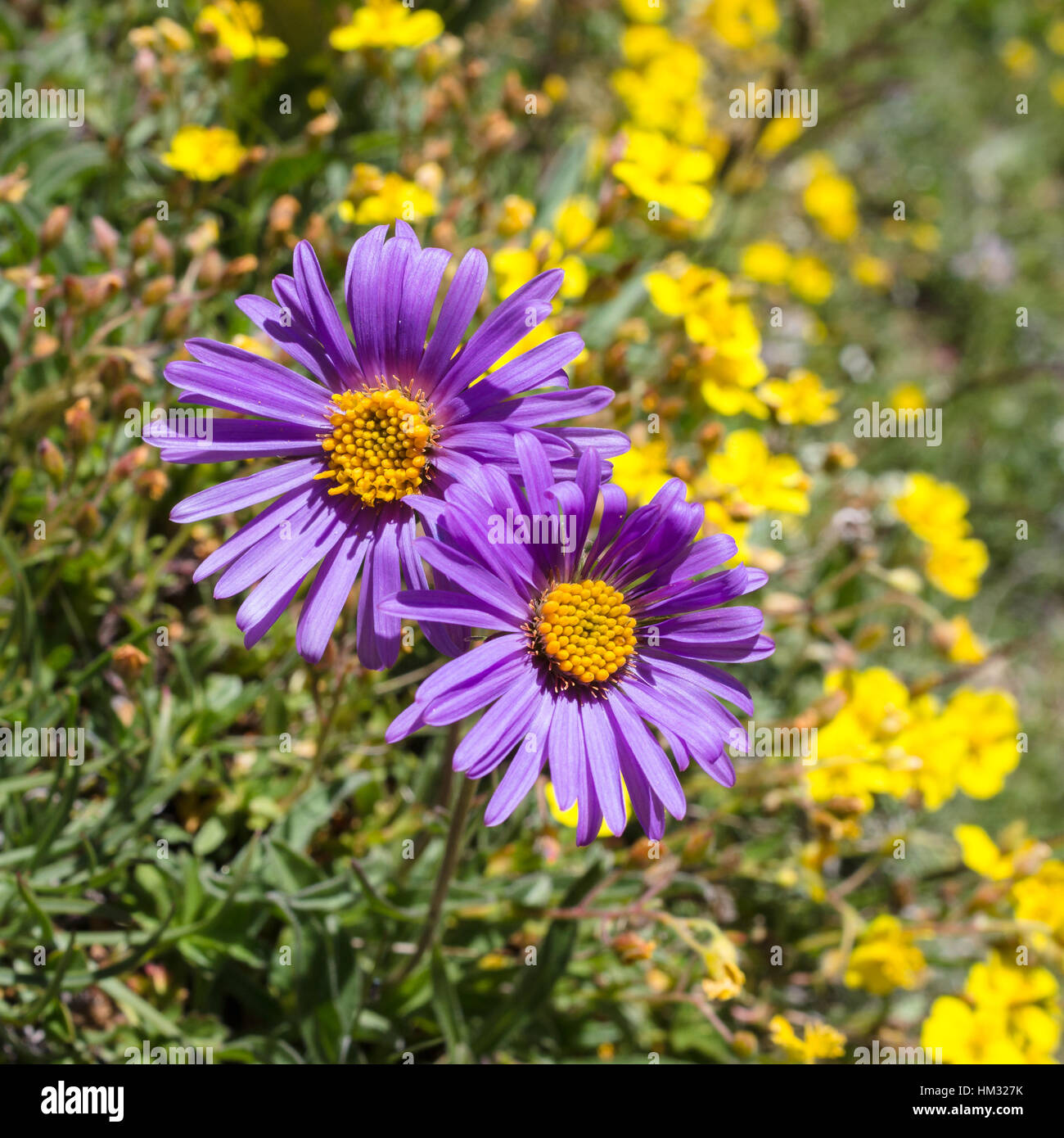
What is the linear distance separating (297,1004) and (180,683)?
40.0 inches

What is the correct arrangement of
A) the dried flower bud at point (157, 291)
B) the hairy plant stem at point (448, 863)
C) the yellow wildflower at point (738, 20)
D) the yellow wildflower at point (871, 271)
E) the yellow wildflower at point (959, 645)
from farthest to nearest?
the yellow wildflower at point (871, 271)
the yellow wildflower at point (738, 20)
the yellow wildflower at point (959, 645)
the dried flower bud at point (157, 291)
the hairy plant stem at point (448, 863)

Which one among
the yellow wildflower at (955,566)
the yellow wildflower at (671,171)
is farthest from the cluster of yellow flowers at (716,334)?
the yellow wildflower at (955,566)

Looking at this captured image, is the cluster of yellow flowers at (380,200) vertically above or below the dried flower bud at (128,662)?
above

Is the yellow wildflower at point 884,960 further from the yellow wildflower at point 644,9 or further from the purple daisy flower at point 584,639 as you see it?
the yellow wildflower at point 644,9

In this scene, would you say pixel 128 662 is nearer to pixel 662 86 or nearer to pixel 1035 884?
pixel 1035 884

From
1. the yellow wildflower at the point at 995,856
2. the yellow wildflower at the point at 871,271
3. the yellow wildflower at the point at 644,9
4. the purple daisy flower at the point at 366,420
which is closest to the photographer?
the purple daisy flower at the point at 366,420

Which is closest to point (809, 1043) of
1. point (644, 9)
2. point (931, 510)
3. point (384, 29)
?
point (931, 510)

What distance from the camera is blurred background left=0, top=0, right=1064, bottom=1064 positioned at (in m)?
2.54

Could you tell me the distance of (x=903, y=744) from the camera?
3145 mm

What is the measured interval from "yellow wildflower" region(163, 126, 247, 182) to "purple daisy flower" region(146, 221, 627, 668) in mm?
1418

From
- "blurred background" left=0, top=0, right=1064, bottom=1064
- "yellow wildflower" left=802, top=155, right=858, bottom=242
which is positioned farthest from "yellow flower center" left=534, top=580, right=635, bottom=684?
"yellow wildflower" left=802, top=155, right=858, bottom=242

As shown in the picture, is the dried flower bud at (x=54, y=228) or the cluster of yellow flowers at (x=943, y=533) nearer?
the dried flower bud at (x=54, y=228)

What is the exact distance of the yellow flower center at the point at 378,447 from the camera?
1924 millimetres
